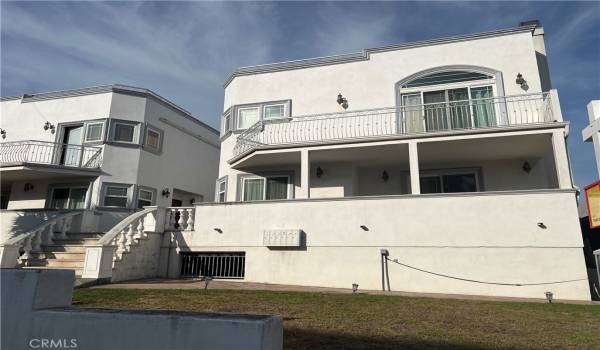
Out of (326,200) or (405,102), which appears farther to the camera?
(405,102)

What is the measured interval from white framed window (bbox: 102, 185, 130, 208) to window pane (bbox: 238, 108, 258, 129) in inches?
251

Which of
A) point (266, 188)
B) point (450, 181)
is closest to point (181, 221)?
point (266, 188)

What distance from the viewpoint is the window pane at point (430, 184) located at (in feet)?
46.2

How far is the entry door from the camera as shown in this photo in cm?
1727

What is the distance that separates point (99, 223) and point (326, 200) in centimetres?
1093

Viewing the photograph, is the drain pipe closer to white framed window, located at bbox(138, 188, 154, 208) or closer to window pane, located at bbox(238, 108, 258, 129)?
window pane, located at bbox(238, 108, 258, 129)

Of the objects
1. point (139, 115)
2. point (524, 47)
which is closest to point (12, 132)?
point (139, 115)

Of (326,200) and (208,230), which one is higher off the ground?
(326,200)

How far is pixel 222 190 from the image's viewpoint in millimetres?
16062

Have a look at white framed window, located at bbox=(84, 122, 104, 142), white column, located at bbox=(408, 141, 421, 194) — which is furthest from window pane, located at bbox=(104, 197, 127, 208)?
white column, located at bbox=(408, 141, 421, 194)

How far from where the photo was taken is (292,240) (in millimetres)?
11656

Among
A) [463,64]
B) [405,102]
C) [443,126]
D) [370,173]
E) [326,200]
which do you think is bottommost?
[326,200]

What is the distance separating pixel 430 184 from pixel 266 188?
21.4ft

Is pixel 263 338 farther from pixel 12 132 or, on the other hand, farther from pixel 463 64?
pixel 12 132
